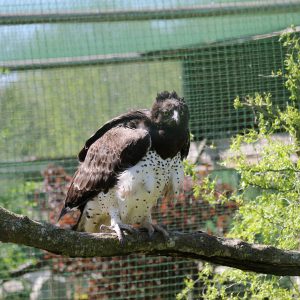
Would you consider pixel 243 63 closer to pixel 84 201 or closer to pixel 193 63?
pixel 193 63

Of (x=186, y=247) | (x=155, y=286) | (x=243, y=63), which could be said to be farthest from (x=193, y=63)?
(x=186, y=247)

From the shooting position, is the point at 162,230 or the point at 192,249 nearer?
the point at 192,249

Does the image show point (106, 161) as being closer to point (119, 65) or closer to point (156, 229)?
point (156, 229)

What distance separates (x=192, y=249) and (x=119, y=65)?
2.65m

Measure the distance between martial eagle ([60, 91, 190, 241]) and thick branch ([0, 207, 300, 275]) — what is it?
21 cm

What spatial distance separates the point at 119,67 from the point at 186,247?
2622mm

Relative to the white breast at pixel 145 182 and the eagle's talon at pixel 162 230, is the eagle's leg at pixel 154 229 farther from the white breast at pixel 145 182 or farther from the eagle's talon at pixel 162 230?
the white breast at pixel 145 182

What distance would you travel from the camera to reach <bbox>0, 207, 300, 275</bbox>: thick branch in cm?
356

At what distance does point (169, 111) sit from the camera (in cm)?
436

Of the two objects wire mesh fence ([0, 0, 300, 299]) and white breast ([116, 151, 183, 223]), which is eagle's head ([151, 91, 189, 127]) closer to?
white breast ([116, 151, 183, 223])

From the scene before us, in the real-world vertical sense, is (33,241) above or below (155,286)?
above

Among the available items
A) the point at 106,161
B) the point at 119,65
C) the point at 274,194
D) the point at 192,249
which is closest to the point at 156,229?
the point at 192,249

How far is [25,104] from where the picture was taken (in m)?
6.24

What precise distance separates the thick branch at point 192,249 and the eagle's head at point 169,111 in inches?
26.1
